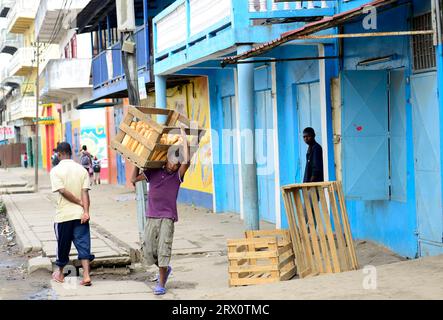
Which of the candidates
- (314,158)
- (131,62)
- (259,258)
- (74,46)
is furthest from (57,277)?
(74,46)

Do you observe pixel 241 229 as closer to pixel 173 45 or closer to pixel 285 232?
pixel 173 45

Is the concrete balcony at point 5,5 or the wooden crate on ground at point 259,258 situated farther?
the concrete balcony at point 5,5

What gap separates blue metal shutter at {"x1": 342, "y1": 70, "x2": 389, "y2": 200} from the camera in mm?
10000

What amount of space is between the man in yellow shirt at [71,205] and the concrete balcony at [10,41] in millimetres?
55274

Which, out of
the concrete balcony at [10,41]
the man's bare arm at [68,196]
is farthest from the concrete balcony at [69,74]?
the concrete balcony at [10,41]

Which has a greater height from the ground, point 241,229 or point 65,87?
point 65,87

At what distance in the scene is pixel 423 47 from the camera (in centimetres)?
888

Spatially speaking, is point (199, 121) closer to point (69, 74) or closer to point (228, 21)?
point (228, 21)

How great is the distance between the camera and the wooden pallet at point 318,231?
7.95 m

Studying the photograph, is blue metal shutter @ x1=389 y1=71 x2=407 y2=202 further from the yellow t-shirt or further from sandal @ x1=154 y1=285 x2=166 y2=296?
the yellow t-shirt

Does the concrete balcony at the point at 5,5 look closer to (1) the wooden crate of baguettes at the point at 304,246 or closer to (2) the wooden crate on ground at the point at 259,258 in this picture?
(2) the wooden crate on ground at the point at 259,258
